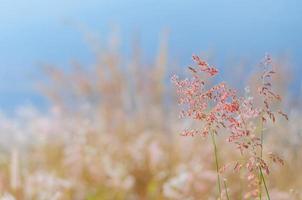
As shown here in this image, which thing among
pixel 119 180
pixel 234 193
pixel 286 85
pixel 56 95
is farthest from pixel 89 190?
pixel 286 85

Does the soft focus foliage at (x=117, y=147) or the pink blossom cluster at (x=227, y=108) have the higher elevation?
the soft focus foliage at (x=117, y=147)

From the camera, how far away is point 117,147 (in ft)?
12.9

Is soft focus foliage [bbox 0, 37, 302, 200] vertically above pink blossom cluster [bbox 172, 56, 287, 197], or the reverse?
soft focus foliage [bbox 0, 37, 302, 200]

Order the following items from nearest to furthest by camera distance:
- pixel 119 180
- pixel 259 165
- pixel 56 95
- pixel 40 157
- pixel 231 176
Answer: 1. pixel 259 165
2. pixel 119 180
3. pixel 231 176
4. pixel 40 157
5. pixel 56 95

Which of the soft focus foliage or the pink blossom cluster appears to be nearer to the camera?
the pink blossom cluster

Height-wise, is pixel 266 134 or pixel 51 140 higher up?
pixel 266 134

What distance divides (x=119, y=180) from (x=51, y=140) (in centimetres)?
115

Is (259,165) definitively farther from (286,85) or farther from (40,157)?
(286,85)

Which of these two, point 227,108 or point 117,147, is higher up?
point 117,147

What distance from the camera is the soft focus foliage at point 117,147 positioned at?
3.12m

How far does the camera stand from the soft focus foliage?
3.12 metres

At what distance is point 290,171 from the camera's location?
371cm

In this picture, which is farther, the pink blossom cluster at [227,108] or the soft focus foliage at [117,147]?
the soft focus foliage at [117,147]

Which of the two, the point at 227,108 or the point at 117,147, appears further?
the point at 117,147
